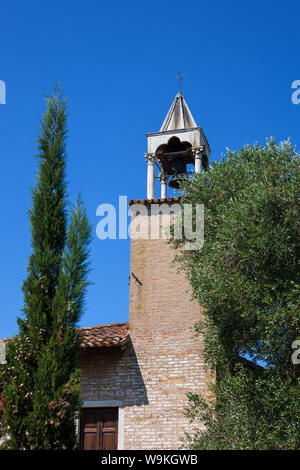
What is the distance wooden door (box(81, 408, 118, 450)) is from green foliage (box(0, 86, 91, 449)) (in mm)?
5462

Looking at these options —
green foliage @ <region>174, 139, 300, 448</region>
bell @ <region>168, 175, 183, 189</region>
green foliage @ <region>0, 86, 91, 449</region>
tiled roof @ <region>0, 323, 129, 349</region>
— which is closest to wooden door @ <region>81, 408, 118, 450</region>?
tiled roof @ <region>0, 323, 129, 349</region>

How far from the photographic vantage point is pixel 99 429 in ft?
43.3

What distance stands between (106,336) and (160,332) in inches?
54.4

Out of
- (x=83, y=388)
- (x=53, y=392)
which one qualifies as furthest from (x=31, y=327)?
(x=83, y=388)

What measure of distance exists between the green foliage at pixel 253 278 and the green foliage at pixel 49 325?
3783mm

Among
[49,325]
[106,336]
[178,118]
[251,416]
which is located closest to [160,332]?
[106,336]

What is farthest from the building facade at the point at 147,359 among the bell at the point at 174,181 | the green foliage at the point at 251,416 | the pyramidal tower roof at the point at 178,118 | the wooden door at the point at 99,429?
the pyramidal tower roof at the point at 178,118

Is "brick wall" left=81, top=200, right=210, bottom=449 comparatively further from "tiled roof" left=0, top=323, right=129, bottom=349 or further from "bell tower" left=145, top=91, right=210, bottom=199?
"bell tower" left=145, top=91, right=210, bottom=199

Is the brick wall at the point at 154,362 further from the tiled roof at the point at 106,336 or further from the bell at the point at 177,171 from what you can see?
the bell at the point at 177,171

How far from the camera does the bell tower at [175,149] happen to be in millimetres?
16344
